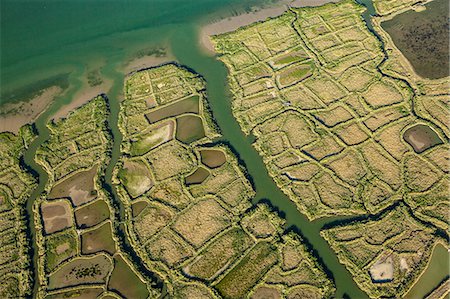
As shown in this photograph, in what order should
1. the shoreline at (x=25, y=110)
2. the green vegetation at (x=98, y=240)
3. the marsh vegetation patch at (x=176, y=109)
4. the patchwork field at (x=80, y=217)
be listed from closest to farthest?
the patchwork field at (x=80, y=217) → the green vegetation at (x=98, y=240) → the marsh vegetation patch at (x=176, y=109) → the shoreline at (x=25, y=110)

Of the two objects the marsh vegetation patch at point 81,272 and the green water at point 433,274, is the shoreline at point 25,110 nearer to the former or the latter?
the marsh vegetation patch at point 81,272

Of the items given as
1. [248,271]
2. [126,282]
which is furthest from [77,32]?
[248,271]

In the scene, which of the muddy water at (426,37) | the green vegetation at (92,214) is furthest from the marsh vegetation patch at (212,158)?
the muddy water at (426,37)

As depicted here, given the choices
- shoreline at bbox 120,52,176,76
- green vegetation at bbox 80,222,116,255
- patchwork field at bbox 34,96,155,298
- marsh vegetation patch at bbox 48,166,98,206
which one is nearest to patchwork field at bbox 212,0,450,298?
shoreline at bbox 120,52,176,76

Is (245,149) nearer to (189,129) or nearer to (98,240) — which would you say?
(189,129)

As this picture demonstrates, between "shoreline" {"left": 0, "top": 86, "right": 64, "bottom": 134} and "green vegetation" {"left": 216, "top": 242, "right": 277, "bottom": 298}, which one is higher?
"shoreline" {"left": 0, "top": 86, "right": 64, "bottom": 134}

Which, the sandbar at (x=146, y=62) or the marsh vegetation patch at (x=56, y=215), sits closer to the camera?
the marsh vegetation patch at (x=56, y=215)

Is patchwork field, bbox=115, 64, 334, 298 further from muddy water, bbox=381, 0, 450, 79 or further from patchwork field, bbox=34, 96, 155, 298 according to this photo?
muddy water, bbox=381, 0, 450, 79

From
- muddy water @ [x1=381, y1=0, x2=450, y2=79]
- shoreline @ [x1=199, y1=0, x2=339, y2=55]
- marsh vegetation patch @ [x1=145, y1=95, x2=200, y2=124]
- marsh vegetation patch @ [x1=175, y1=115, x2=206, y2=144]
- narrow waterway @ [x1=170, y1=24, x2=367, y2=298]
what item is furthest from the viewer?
shoreline @ [x1=199, y1=0, x2=339, y2=55]
